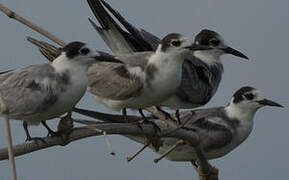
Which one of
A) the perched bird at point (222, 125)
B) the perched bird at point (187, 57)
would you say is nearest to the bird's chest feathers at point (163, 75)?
the perched bird at point (187, 57)

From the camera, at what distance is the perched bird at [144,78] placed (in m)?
5.84

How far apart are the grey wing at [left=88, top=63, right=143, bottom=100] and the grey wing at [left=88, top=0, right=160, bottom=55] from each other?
39 cm

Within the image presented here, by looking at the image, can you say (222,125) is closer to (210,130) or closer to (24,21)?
(210,130)

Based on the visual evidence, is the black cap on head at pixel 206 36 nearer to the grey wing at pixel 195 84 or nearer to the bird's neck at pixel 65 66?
the grey wing at pixel 195 84

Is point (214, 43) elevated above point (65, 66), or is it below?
below

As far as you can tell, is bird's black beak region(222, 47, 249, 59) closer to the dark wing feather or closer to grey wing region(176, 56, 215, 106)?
the dark wing feather

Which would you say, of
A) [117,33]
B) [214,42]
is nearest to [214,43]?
[214,42]

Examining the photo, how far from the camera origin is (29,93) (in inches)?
199

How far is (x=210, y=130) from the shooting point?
759cm

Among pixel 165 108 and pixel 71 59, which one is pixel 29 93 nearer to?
pixel 71 59

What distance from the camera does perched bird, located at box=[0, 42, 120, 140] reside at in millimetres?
4992

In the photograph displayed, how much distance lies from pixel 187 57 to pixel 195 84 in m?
0.25

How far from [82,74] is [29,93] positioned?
34 cm

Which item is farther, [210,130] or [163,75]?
[210,130]
